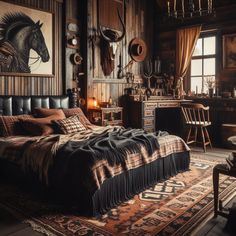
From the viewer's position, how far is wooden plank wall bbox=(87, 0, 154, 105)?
5852 mm

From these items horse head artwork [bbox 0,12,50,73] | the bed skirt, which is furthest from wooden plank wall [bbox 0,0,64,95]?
the bed skirt

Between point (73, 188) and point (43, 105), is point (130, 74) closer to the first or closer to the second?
point (43, 105)

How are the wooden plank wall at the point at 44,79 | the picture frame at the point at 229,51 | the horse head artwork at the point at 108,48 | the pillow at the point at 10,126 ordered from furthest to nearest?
the picture frame at the point at 229,51
the horse head artwork at the point at 108,48
the wooden plank wall at the point at 44,79
the pillow at the point at 10,126

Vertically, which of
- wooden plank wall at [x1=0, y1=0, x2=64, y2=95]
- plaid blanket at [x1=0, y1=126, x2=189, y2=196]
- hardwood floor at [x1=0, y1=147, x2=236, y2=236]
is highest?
wooden plank wall at [x1=0, y1=0, x2=64, y2=95]

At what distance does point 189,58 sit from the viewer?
6.86 metres

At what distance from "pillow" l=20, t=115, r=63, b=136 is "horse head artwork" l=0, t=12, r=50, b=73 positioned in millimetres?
971

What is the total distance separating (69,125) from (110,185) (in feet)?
5.07

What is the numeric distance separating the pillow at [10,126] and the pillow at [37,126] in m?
0.08

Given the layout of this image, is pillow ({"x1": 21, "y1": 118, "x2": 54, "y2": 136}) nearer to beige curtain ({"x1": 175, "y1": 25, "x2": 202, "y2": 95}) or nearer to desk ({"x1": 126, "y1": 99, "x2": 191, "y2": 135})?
desk ({"x1": 126, "y1": 99, "x2": 191, "y2": 135})

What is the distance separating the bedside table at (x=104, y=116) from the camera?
5.65m

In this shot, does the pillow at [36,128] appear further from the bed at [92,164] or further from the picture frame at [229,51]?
the picture frame at [229,51]

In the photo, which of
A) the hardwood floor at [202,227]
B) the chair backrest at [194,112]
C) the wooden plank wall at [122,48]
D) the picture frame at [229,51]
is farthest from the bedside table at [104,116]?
the hardwood floor at [202,227]

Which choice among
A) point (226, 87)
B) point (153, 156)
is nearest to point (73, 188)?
point (153, 156)

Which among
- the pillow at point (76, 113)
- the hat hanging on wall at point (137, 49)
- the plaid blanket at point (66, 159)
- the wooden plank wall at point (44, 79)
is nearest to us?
the plaid blanket at point (66, 159)
